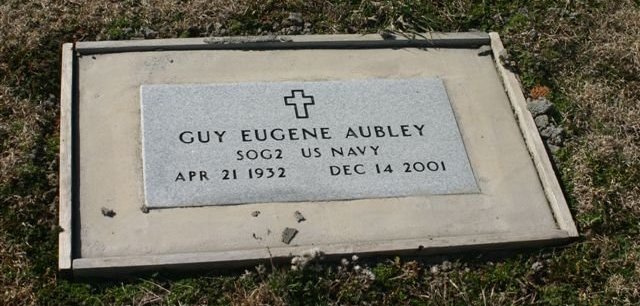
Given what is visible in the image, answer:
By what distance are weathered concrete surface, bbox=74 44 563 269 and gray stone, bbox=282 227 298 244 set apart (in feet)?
0.07

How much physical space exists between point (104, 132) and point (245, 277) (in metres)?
1.06

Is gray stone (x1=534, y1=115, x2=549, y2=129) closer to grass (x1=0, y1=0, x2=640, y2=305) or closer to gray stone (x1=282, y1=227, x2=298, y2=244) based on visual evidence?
grass (x1=0, y1=0, x2=640, y2=305)

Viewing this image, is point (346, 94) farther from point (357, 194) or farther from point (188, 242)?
point (188, 242)

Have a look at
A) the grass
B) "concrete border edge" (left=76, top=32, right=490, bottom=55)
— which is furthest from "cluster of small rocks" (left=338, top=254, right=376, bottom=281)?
"concrete border edge" (left=76, top=32, right=490, bottom=55)

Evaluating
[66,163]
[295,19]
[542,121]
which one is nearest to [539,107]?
[542,121]

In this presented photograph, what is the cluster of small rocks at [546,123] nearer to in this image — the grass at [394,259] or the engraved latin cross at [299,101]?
the grass at [394,259]

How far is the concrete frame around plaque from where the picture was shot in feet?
13.7

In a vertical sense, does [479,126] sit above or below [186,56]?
below

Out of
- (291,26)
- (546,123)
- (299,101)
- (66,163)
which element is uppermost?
(291,26)

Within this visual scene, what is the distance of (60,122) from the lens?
464 cm

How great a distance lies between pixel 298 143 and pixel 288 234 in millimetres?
531

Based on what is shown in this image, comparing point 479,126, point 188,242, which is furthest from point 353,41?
point 188,242

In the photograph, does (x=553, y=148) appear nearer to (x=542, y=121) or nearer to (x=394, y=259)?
(x=542, y=121)

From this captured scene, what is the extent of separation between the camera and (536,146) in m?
4.82
